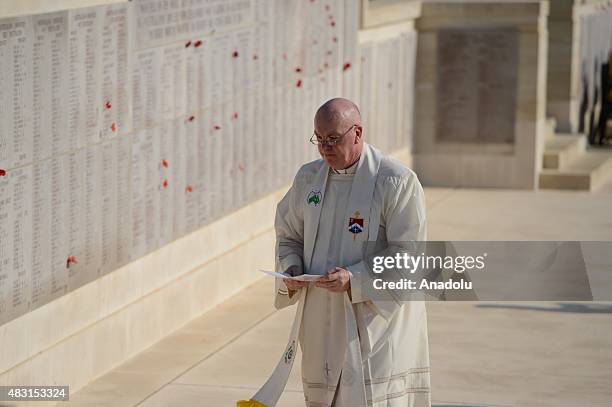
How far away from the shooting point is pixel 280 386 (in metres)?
6.00

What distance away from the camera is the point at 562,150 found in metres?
15.8

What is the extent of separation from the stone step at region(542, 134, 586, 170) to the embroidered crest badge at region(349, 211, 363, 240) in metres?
9.95

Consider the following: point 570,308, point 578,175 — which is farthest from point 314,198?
point 578,175

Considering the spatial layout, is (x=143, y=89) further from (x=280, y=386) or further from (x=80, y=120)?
(x=280, y=386)

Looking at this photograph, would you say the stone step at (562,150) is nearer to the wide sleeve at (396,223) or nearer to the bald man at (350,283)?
the bald man at (350,283)

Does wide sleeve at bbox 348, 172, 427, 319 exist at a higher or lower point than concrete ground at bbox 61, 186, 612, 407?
higher

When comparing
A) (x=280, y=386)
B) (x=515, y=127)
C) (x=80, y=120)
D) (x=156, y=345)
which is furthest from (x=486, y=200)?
(x=280, y=386)

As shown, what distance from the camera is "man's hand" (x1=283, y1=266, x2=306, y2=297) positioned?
19.0 ft

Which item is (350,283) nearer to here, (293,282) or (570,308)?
(293,282)

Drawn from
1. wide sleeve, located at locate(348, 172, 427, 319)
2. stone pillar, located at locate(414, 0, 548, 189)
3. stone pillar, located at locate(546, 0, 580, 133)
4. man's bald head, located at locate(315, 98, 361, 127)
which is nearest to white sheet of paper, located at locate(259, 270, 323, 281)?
wide sleeve, located at locate(348, 172, 427, 319)

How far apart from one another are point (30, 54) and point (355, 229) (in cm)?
231

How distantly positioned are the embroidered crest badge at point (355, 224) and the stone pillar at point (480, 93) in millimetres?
9469

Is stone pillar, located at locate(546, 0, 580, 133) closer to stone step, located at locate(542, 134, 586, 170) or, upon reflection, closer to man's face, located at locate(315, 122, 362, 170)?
stone step, located at locate(542, 134, 586, 170)

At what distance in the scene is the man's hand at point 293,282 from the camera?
578 centimetres
